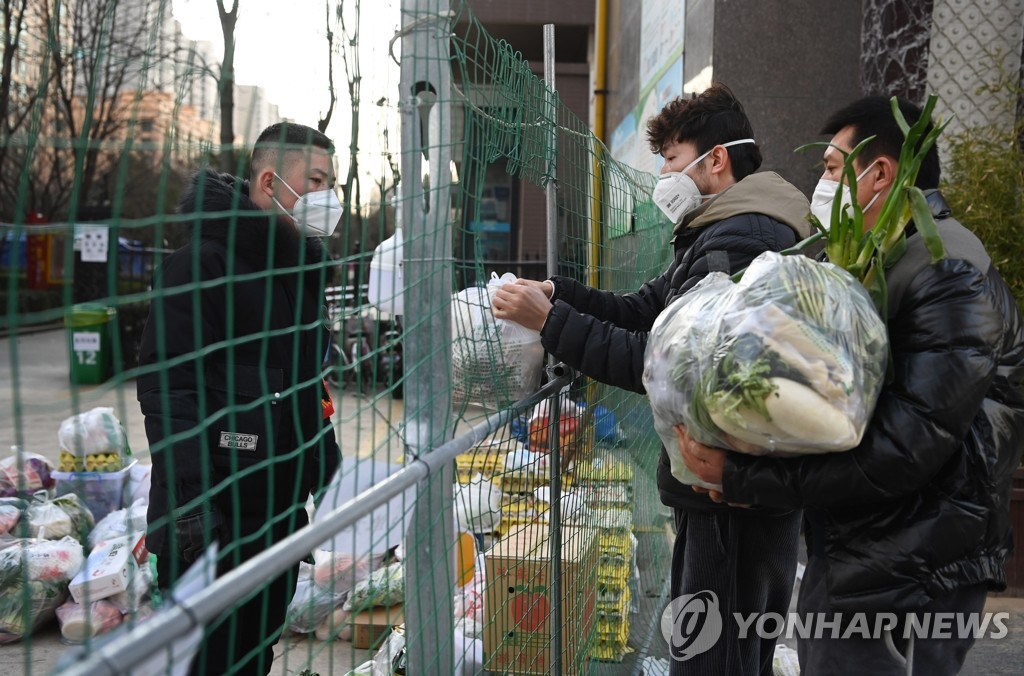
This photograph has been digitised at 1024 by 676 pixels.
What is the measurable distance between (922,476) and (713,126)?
1.45 m

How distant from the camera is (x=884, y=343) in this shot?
181 cm

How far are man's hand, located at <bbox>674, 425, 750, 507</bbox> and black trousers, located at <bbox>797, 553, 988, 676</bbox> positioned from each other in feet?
1.14

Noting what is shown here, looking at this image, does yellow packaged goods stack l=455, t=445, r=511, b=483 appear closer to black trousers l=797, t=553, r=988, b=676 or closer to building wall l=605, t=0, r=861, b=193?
black trousers l=797, t=553, r=988, b=676

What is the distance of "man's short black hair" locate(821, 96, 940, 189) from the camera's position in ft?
7.22

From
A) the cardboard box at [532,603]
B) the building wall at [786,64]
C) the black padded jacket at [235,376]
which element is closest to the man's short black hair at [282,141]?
the black padded jacket at [235,376]

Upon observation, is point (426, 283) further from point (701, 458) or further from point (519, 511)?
point (519, 511)

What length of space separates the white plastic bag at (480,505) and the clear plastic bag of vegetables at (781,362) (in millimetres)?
605

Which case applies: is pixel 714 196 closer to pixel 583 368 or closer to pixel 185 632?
pixel 583 368

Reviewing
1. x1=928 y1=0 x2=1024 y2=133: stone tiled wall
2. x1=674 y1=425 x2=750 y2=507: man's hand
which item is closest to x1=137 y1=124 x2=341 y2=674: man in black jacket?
x1=674 y1=425 x2=750 y2=507: man's hand

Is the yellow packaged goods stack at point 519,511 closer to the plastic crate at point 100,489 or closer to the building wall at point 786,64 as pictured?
the plastic crate at point 100,489

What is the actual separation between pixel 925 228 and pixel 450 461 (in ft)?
3.58

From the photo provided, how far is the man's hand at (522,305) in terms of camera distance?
231 cm

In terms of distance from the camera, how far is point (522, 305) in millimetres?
2309

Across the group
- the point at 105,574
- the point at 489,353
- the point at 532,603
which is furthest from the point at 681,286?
the point at 105,574
